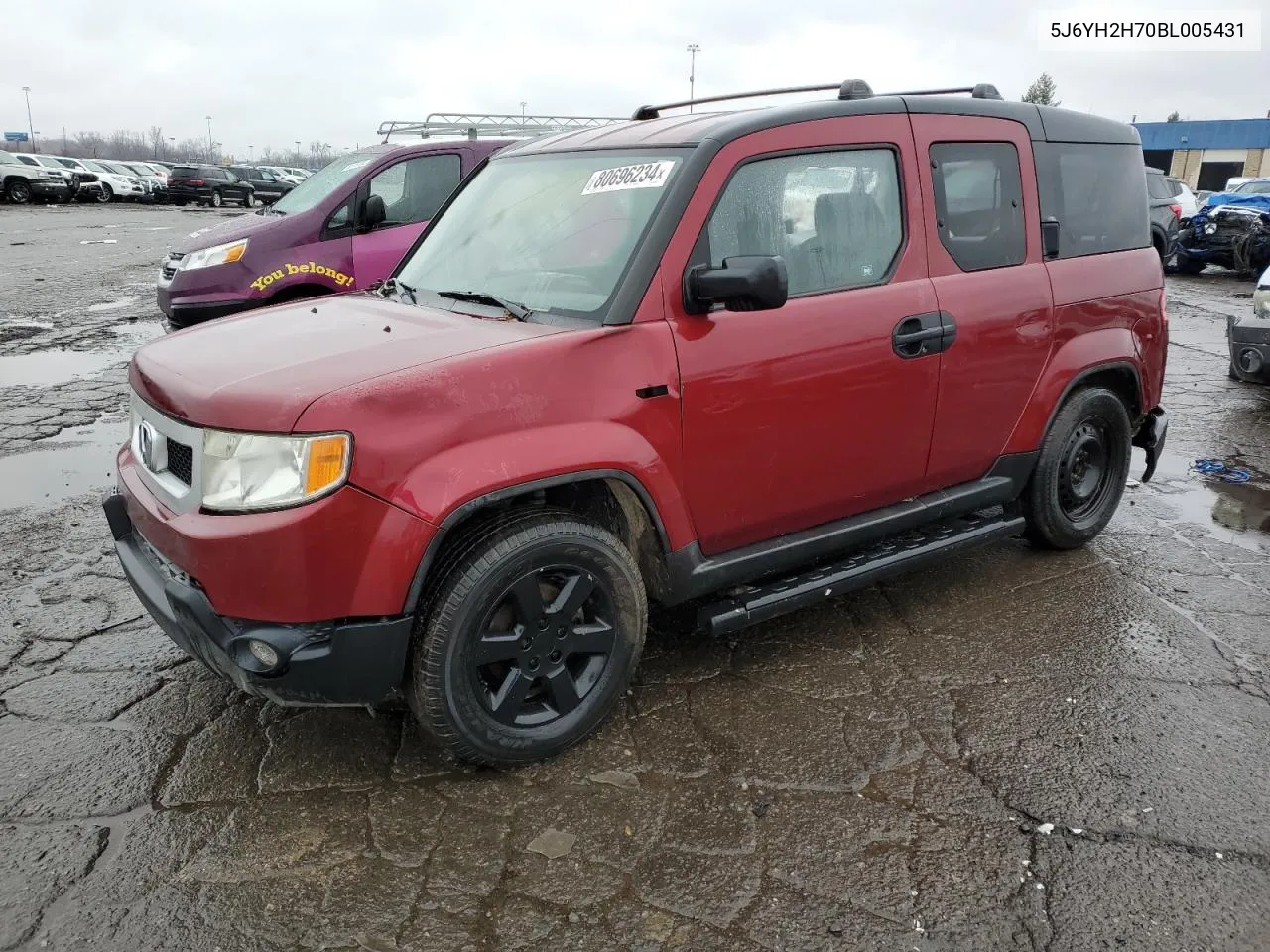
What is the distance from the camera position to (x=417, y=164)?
7676mm

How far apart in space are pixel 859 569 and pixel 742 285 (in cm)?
122

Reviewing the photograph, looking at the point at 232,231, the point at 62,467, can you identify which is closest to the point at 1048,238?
the point at 62,467

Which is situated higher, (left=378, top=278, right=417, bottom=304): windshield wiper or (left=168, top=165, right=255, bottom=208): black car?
(left=168, top=165, right=255, bottom=208): black car

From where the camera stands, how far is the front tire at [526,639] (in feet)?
8.63

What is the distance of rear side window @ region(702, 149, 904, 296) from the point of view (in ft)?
10.3

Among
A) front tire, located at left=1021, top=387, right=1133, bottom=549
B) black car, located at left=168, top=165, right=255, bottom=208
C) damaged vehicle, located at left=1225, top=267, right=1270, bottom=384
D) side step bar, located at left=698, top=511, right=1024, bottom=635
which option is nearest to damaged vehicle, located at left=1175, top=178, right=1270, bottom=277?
damaged vehicle, located at left=1225, top=267, right=1270, bottom=384

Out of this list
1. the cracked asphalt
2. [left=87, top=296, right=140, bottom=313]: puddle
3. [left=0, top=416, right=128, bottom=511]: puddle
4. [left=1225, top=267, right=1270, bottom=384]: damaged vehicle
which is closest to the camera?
the cracked asphalt

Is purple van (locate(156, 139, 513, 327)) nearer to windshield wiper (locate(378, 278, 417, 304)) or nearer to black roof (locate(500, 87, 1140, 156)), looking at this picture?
windshield wiper (locate(378, 278, 417, 304))

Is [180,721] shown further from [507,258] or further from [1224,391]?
[1224,391]

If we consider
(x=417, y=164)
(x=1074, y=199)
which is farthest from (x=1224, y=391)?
(x=417, y=164)

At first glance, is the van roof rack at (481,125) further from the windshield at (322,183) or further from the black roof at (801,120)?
the black roof at (801,120)

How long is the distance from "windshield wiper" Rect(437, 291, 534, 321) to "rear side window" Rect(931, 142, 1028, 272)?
5.42 ft

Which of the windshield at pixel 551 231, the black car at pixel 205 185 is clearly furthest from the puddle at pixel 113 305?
the black car at pixel 205 185

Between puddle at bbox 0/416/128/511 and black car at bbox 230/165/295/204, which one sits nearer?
puddle at bbox 0/416/128/511
